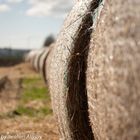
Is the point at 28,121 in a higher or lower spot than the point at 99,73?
lower

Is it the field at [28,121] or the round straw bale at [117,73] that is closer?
the round straw bale at [117,73]

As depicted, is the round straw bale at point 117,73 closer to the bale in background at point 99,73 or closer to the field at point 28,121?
the bale in background at point 99,73

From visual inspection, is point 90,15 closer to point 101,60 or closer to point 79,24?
point 79,24

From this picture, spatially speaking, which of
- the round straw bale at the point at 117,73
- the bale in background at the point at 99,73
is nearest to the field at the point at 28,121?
the bale in background at the point at 99,73

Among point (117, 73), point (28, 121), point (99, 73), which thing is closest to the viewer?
point (117, 73)

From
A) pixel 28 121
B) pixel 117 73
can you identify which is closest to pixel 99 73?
pixel 117 73

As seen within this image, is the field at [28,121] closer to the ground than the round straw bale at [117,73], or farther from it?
closer to the ground

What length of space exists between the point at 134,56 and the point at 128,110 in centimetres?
32

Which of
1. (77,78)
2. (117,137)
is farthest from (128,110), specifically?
(77,78)

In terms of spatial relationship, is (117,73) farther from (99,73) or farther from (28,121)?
(28,121)

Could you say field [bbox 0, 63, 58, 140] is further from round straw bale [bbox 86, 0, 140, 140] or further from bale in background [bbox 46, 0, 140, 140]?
round straw bale [bbox 86, 0, 140, 140]

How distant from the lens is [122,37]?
9.89ft

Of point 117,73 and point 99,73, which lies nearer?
point 117,73

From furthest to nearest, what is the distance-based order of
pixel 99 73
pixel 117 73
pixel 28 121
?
pixel 28 121, pixel 99 73, pixel 117 73
